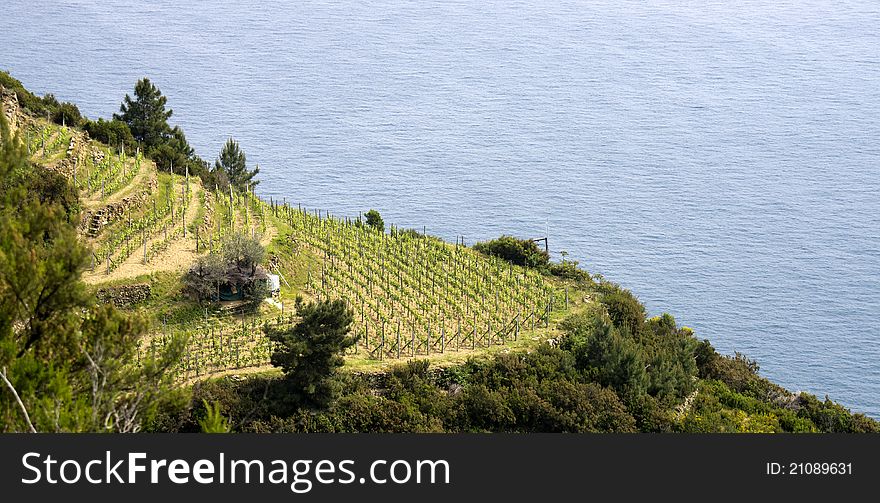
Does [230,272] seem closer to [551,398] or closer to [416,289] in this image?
[416,289]

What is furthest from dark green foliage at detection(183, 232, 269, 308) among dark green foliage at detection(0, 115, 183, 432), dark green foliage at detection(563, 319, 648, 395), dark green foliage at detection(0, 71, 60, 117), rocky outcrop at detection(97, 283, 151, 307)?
dark green foliage at detection(0, 115, 183, 432)

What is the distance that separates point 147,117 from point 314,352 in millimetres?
31809

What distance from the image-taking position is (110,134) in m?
59.6

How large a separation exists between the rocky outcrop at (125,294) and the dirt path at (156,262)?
70cm

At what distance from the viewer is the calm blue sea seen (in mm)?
86938

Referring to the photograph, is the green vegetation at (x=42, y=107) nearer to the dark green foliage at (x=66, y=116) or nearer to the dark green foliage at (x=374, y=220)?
the dark green foliage at (x=66, y=116)

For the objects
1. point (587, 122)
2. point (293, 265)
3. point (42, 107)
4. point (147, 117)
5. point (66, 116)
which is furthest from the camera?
point (587, 122)

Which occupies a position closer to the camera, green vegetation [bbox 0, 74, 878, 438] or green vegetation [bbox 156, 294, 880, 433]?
green vegetation [bbox 0, 74, 878, 438]

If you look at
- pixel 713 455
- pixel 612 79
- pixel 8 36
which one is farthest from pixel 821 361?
pixel 8 36

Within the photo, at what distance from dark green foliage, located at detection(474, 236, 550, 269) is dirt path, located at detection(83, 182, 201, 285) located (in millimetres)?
16882

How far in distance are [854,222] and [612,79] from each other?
4354cm

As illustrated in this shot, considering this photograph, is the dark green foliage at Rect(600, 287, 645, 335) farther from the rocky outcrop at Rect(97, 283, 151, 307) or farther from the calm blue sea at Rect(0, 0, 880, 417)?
the rocky outcrop at Rect(97, 283, 151, 307)

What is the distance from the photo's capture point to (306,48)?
146m

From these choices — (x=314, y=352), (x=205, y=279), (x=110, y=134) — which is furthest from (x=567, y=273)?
(x=110, y=134)
